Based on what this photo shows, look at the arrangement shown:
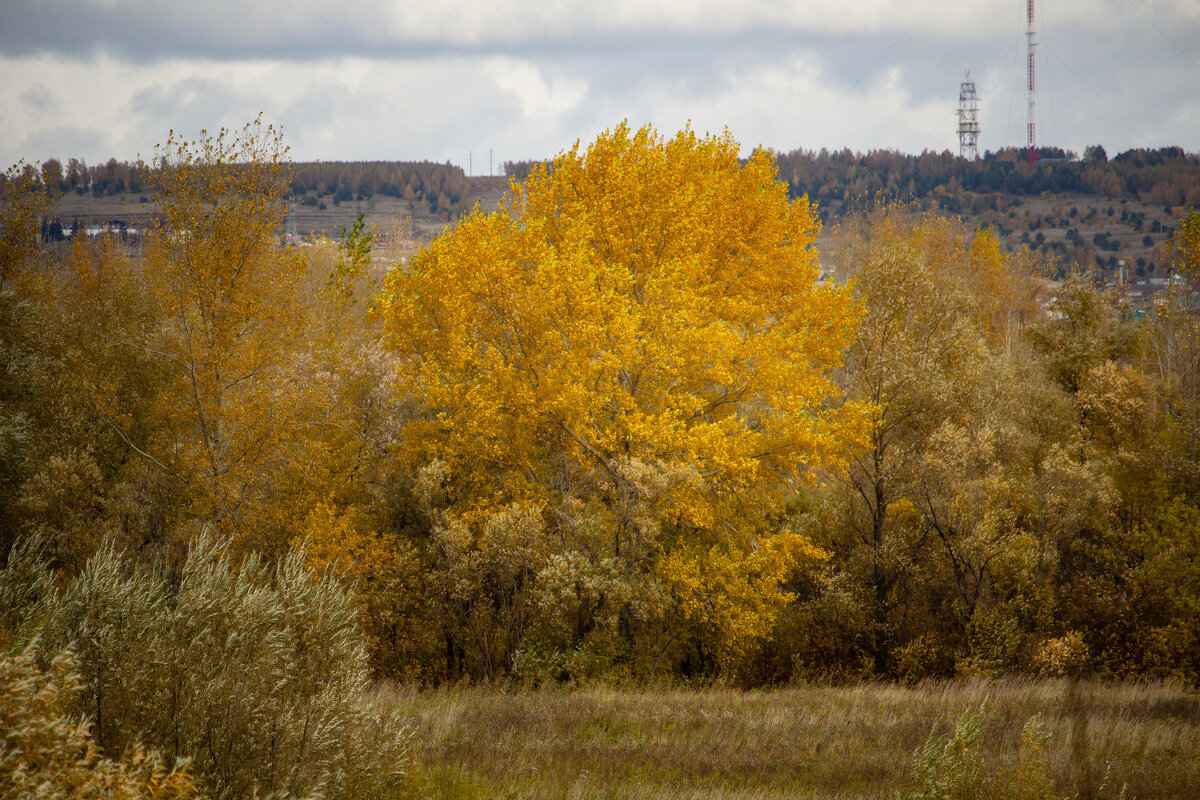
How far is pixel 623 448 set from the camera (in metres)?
22.7

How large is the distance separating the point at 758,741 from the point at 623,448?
9.15 m

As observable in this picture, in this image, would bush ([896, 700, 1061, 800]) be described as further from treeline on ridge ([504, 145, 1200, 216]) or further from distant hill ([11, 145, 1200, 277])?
treeline on ridge ([504, 145, 1200, 216])

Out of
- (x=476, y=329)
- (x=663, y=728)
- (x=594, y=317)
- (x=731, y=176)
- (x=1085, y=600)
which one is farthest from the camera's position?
(x=731, y=176)

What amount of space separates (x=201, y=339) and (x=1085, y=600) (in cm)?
2836

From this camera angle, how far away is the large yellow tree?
21.5 metres

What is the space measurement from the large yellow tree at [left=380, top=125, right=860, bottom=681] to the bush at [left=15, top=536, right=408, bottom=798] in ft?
34.8

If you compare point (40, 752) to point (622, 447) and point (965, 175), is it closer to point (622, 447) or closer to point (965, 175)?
point (622, 447)

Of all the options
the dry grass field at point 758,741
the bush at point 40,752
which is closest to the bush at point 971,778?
the dry grass field at point 758,741

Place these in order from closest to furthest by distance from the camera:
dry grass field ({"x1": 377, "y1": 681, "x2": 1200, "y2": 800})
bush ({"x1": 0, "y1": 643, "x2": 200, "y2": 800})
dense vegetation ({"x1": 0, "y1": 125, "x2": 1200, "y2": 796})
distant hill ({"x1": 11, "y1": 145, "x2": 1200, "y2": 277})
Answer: bush ({"x1": 0, "y1": 643, "x2": 200, "y2": 800}) → dry grass field ({"x1": 377, "y1": 681, "x2": 1200, "y2": 800}) → dense vegetation ({"x1": 0, "y1": 125, "x2": 1200, "y2": 796}) → distant hill ({"x1": 11, "y1": 145, "x2": 1200, "y2": 277})

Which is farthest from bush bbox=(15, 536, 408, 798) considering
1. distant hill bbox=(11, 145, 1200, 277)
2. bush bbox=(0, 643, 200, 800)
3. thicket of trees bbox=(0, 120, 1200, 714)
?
distant hill bbox=(11, 145, 1200, 277)

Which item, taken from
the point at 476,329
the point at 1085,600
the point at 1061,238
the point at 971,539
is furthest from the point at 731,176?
the point at 1061,238

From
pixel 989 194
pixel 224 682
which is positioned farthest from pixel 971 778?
pixel 989 194

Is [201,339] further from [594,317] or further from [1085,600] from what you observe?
[1085,600]

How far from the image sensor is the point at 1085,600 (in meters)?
26.0
